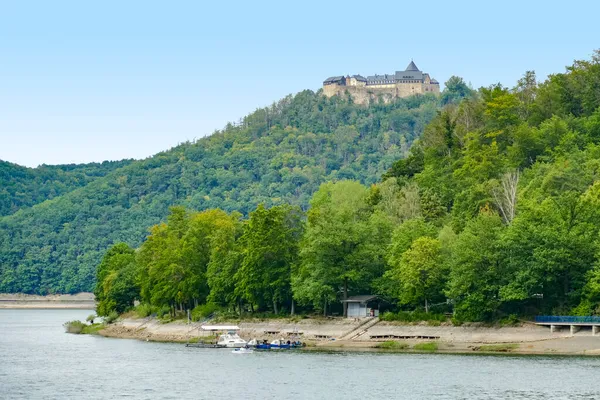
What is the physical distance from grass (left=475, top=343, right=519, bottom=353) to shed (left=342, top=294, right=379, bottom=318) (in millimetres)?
16670

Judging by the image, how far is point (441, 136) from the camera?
16150 cm

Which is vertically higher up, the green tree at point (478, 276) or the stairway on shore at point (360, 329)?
the green tree at point (478, 276)

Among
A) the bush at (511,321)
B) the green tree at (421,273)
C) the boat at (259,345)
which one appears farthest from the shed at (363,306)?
the bush at (511,321)

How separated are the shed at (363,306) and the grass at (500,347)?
16670 millimetres

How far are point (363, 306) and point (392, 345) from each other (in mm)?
10005

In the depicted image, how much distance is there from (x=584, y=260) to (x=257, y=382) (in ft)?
110

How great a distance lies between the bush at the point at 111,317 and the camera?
155m

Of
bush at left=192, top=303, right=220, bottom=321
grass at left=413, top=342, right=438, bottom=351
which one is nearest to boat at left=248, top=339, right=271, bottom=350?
grass at left=413, top=342, right=438, bottom=351

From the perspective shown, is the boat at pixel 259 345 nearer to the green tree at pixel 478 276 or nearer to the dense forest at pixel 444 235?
the dense forest at pixel 444 235

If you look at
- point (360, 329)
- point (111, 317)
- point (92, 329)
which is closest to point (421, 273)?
point (360, 329)

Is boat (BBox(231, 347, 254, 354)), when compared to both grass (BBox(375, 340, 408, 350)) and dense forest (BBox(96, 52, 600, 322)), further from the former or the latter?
grass (BBox(375, 340, 408, 350))

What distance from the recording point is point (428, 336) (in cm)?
10562

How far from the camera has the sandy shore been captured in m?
96.5

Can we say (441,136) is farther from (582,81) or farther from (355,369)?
(355,369)
